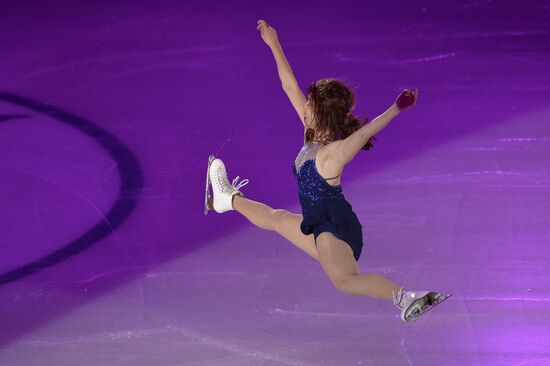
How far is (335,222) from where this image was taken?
4387 mm

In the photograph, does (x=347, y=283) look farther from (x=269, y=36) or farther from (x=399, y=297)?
(x=269, y=36)

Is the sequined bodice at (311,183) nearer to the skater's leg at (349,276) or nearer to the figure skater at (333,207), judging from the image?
the figure skater at (333,207)

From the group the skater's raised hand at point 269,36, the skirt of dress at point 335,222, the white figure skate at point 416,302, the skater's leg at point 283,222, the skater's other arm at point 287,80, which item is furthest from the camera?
the skater's raised hand at point 269,36

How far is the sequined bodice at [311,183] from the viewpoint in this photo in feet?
14.6

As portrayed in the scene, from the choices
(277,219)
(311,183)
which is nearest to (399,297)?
(311,183)

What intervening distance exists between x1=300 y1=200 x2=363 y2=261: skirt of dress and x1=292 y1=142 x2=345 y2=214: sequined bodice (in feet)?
0.10

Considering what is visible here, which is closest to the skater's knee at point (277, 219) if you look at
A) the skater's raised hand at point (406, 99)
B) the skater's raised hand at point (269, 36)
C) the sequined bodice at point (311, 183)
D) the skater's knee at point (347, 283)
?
the sequined bodice at point (311, 183)

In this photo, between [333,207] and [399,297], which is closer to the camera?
[399,297]

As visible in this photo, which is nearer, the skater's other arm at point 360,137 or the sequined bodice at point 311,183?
the skater's other arm at point 360,137

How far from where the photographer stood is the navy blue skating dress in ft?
14.4

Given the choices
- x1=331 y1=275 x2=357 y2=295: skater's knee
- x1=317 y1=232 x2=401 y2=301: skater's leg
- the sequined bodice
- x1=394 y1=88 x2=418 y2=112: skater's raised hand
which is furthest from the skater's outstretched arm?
x1=331 y1=275 x2=357 y2=295: skater's knee

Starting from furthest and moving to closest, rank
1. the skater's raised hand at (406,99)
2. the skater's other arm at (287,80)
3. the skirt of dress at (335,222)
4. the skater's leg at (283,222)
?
the skater's other arm at (287,80) → the skater's leg at (283,222) → the skirt of dress at (335,222) → the skater's raised hand at (406,99)

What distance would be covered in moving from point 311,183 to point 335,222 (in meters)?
0.24

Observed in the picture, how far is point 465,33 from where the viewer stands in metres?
6.80
